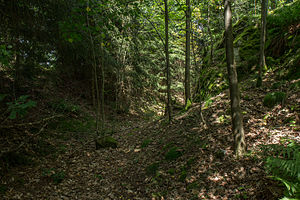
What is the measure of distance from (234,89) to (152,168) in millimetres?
2954

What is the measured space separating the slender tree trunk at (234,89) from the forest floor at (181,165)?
0.25 m

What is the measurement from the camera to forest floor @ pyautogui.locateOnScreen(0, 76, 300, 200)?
11.0 ft

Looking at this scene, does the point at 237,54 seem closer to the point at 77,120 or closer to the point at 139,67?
the point at 139,67

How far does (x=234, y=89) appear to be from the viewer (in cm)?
362

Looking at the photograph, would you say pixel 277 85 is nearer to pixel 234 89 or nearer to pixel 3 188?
pixel 234 89

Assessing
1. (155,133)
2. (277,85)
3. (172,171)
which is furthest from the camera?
(155,133)

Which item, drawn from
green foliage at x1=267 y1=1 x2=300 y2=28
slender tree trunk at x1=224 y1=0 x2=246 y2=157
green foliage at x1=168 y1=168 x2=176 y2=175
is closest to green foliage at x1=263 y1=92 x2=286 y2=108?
slender tree trunk at x1=224 y1=0 x2=246 y2=157

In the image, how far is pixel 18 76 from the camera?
593 cm

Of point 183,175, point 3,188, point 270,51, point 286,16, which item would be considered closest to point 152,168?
point 183,175

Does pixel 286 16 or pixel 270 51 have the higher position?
pixel 286 16

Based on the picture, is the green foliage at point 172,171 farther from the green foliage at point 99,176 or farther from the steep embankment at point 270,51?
the steep embankment at point 270,51

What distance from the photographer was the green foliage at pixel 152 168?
4.60 m

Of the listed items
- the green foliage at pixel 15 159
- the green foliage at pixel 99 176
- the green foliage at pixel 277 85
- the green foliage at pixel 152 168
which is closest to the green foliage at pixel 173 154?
the green foliage at pixel 152 168

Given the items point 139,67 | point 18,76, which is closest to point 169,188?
point 18,76
